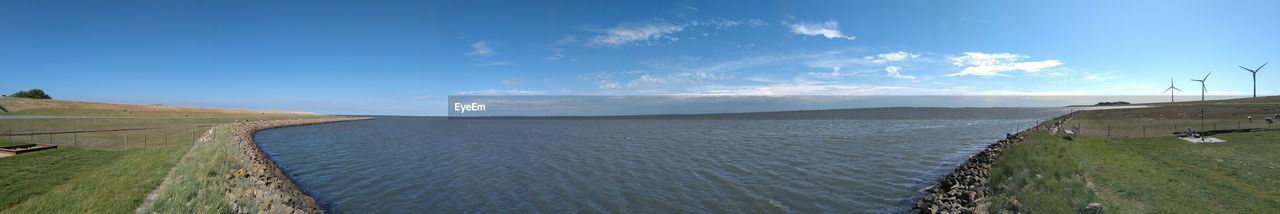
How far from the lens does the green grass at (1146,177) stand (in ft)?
44.5

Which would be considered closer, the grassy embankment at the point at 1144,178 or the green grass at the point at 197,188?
the grassy embankment at the point at 1144,178

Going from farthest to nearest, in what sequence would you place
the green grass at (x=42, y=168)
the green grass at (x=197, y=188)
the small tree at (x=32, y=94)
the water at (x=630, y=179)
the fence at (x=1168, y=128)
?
the small tree at (x=32, y=94) < the fence at (x=1168, y=128) < the water at (x=630, y=179) < the green grass at (x=42, y=168) < the green grass at (x=197, y=188)

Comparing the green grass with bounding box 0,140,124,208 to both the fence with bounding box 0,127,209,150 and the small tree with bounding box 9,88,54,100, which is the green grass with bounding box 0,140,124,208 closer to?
the fence with bounding box 0,127,209,150

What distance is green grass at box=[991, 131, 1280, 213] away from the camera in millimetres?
13562

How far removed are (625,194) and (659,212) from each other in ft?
10.7

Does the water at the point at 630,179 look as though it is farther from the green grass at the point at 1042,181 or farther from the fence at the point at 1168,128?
the fence at the point at 1168,128

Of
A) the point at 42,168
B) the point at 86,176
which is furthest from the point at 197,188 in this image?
the point at 42,168

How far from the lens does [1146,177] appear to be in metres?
17.6

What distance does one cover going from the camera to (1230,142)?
27.8m

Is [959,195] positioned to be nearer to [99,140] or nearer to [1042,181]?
[1042,181]

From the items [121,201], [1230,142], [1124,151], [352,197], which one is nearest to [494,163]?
[352,197]

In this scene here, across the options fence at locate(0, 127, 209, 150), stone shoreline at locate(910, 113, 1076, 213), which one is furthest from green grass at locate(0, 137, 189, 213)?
stone shoreline at locate(910, 113, 1076, 213)

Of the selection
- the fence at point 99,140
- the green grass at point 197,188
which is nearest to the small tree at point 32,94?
the fence at point 99,140

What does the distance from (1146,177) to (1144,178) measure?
0.29 metres
